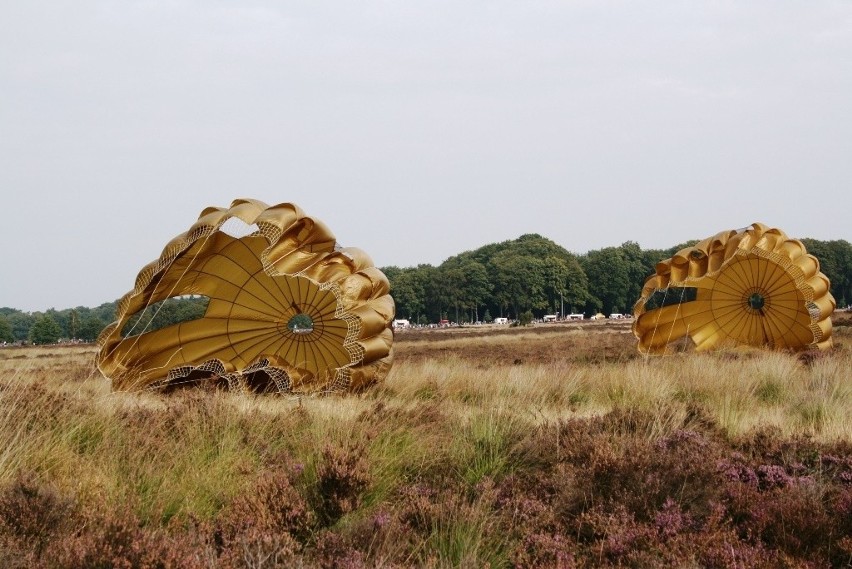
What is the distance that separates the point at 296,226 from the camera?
11477 mm

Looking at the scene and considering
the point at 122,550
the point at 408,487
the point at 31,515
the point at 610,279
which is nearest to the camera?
the point at 122,550

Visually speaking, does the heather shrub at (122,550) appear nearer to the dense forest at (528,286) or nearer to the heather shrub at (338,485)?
the heather shrub at (338,485)

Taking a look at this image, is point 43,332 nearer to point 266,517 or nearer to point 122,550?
point 266,517

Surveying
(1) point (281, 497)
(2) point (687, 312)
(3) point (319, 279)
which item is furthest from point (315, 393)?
(2) point (687, 312)

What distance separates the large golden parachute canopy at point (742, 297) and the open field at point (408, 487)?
10336 millimetres

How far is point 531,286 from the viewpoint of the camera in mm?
99562

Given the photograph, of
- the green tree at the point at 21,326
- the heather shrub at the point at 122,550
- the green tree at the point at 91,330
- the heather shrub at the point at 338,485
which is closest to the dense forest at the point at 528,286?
the green tree at the point at 91,330

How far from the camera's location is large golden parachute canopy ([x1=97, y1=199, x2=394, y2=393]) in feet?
36.6

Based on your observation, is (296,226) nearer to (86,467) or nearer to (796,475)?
(86,467)

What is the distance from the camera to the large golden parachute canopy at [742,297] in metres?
18.0

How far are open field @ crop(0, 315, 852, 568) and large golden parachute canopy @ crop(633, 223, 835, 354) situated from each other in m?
10.3

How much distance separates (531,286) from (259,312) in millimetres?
87568

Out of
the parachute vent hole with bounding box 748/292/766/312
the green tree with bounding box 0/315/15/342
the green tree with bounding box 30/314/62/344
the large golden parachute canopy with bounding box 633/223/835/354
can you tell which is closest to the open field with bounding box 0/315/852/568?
the large golden parachute canopy with bounding box 633/223/835/354

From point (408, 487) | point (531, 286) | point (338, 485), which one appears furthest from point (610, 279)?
point (338, 485)
